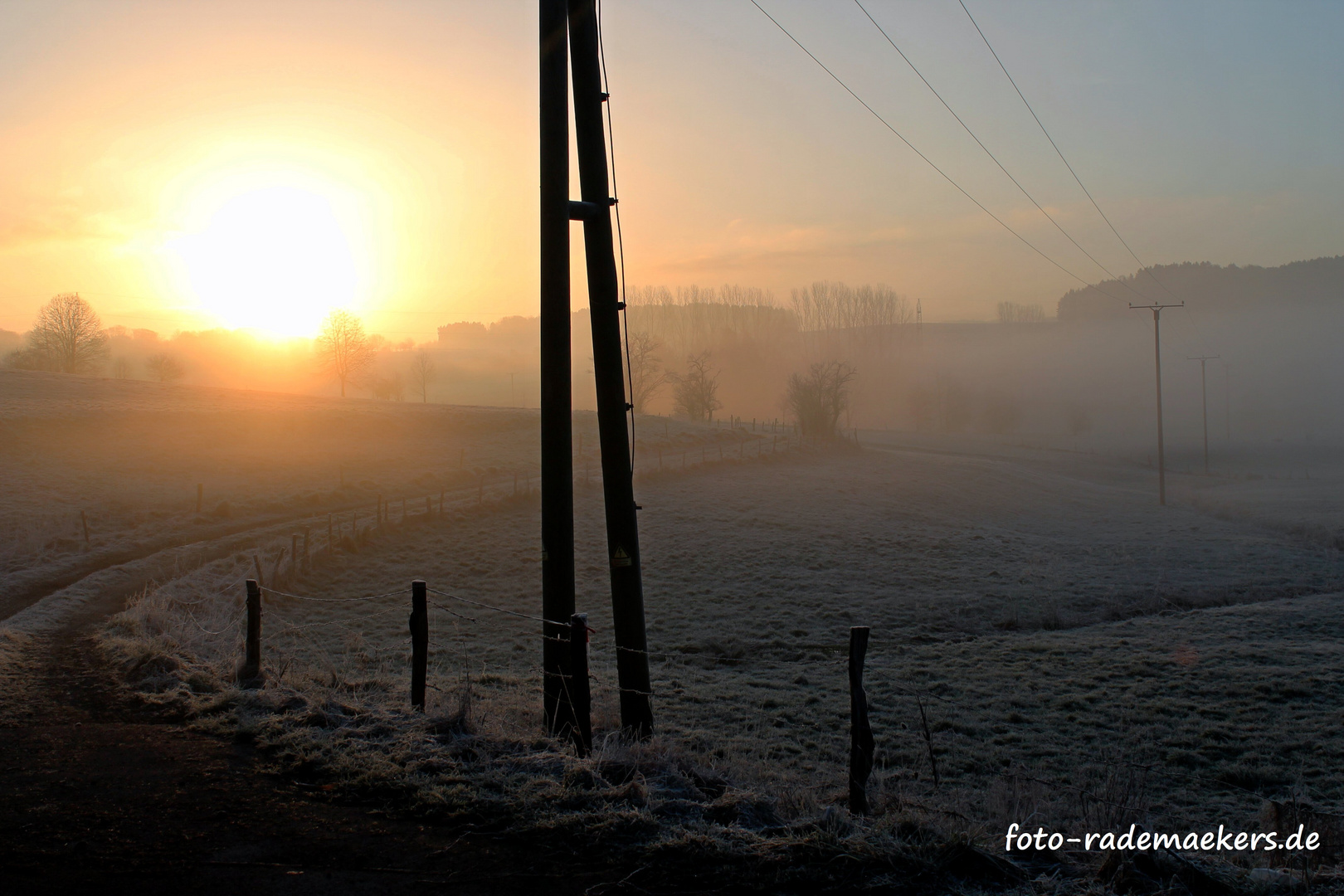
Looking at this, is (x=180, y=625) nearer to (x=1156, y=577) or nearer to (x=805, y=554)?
(x=805, y=554)

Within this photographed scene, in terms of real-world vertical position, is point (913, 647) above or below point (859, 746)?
below

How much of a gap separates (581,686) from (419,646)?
2.20 metres

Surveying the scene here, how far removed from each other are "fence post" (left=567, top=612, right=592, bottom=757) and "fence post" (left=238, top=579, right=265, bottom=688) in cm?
400

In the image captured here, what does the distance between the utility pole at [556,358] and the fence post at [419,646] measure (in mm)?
1236

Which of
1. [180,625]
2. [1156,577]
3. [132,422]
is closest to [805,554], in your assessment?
[1156,577]

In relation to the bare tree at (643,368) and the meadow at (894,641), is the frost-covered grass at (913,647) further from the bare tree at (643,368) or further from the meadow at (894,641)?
the bare tree at (643,368)

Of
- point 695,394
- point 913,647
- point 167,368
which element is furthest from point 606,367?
point 167,368

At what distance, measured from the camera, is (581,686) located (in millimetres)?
6875

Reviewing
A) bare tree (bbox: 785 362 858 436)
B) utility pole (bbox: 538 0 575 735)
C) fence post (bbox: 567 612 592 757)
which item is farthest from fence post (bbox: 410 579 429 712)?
bare tree (bbox: 785 362 858 436)

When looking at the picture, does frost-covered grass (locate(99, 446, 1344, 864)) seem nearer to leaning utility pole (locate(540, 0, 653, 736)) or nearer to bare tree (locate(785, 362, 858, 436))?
leaning utility pole (locate(540, 0, 653, 736))

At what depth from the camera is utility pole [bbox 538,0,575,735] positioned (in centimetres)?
758

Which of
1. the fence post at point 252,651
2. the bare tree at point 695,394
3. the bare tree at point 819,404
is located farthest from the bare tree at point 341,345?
the fence post at point 252,651

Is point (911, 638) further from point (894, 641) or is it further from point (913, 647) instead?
point (913, 647)

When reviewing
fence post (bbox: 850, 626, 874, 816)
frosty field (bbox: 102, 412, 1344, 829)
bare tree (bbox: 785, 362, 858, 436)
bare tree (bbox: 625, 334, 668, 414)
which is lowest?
frosty field (bbox: 102, 412, 1344, 829)
